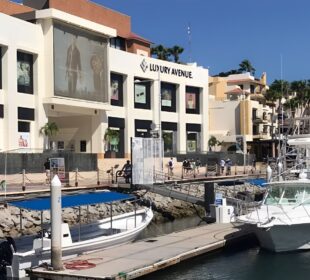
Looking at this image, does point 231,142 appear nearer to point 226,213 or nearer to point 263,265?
point 226,213

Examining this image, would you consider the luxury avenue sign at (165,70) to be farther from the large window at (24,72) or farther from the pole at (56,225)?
the pole at (56,225)

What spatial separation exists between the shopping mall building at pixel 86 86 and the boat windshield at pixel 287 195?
2549 cm

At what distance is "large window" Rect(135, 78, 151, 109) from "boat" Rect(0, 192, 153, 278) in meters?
37.2

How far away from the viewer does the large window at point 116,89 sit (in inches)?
2458

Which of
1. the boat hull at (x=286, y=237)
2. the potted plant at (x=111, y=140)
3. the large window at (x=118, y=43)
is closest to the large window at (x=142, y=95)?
the large window at (x=118, y=43)

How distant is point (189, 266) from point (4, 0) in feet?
144

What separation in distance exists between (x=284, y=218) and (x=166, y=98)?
156 feet

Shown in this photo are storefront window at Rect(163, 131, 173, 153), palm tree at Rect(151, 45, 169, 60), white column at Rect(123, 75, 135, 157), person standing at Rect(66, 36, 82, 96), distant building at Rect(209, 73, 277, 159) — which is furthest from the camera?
palm tree at Rect(151, 45, 169, 60)

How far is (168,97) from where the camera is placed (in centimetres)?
7144

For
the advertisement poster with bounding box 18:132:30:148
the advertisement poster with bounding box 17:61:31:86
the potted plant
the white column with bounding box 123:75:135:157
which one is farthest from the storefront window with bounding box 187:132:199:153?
the advertisement poster with bounding box 17:61:31:86

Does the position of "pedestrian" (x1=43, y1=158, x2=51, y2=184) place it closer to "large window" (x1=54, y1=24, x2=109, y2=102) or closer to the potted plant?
"large window" (x1=54, y1=24, x2=109, y2=102)

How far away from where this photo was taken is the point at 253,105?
9031 cm

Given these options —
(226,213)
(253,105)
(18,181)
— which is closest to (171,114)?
(253,105)

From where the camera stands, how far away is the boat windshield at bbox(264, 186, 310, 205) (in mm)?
25609
